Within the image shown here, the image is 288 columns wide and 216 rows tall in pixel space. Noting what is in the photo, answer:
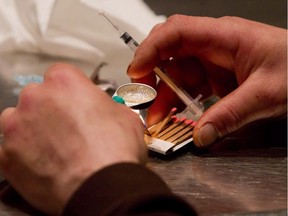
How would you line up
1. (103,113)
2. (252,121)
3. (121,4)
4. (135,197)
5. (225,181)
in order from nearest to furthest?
(135,197) → (103,113) → (225,181) → (252,121) → (121,4)

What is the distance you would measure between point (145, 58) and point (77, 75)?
294 mm

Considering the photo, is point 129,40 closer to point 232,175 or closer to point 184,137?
point 184,137

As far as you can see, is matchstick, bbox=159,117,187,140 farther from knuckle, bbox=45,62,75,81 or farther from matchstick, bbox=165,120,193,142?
→ knuckle, bbox=45,62,75,81

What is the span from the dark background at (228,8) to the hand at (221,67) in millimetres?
332

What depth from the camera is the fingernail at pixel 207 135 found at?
2.87 feet

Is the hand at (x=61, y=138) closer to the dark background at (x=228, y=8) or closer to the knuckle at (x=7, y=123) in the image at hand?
the knuckle at (x=7, y=123)

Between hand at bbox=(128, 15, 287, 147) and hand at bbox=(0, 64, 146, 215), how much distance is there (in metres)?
0.24

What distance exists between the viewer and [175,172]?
2.73 ft

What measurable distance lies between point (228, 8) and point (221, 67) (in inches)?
15.8

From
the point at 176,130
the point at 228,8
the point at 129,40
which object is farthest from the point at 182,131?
the point at 228,8

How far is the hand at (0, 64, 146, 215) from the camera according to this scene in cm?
63

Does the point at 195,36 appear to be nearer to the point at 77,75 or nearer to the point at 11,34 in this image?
the point at 77,75

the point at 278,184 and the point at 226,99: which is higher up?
the point at 226,99

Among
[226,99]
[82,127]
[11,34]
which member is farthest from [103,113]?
[11,34]
